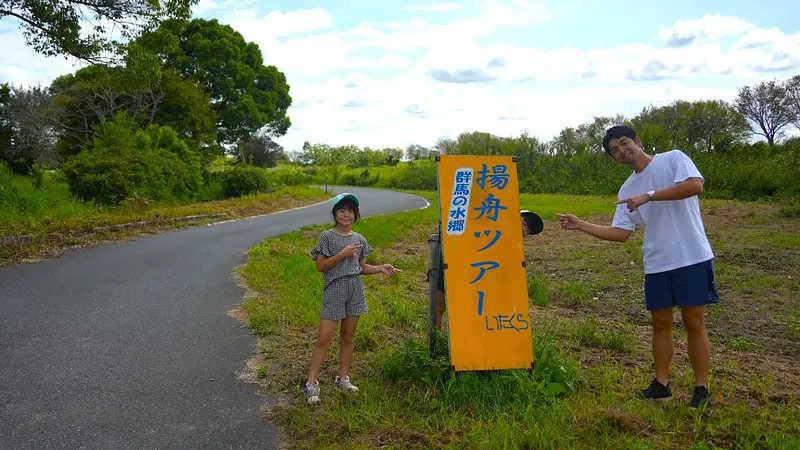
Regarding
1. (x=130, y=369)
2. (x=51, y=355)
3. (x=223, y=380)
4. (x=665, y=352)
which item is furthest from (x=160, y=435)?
(x=665, y=352)

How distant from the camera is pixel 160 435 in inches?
152

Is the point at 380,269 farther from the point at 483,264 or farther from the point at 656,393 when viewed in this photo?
the point at 656,393

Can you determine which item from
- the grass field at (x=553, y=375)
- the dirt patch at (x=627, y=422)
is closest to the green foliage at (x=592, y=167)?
the grass field at (x=553, y=375)

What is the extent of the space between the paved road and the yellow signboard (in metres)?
1.53

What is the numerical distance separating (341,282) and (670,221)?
2307mm

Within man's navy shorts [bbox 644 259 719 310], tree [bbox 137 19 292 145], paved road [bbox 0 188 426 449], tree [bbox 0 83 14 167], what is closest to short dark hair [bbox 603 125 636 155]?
man's navy shorts [bbox 644 259 719 310]

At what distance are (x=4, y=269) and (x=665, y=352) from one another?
1002 cm

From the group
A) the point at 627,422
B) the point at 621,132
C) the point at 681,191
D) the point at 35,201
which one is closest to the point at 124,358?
the point at 627,422

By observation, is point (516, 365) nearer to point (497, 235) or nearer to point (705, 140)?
point (497, 235)

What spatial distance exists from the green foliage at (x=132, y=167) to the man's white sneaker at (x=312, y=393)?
14.8 m

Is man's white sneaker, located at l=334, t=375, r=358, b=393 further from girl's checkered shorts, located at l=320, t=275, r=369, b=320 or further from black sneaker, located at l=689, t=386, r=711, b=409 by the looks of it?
black sneaker, located at l=689, t=386, r=711, b=409

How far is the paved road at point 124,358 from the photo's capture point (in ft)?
12.8

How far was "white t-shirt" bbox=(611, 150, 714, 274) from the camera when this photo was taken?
3805 millimetres

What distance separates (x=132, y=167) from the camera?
719 inches
